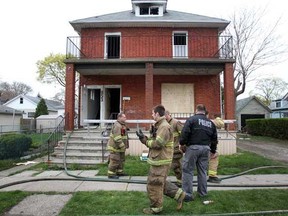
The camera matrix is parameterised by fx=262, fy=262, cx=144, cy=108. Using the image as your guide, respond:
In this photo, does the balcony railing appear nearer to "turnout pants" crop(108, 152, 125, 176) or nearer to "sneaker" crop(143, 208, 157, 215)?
"turnout pants" crop(108, 152, 125, 176)

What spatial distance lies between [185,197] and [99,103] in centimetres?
1228

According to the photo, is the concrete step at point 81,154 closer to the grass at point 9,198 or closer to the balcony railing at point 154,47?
the grass at point 9,198

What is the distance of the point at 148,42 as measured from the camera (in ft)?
50.4

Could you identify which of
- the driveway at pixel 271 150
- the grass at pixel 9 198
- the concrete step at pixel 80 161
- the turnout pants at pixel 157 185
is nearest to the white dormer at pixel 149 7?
the driveway at pixel 271 150

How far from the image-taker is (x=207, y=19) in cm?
1546

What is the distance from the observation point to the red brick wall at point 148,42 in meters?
15.4

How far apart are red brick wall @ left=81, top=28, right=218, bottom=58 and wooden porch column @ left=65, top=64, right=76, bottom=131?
110 inches

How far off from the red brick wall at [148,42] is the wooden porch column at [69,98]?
9.15ft

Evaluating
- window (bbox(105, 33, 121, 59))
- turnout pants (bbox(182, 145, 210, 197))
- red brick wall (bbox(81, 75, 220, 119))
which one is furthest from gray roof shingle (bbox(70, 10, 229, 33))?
turnout pants (bbox(182, 145, 210, 197))

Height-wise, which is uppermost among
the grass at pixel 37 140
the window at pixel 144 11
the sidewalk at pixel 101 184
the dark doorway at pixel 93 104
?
the window at pixel 144 11

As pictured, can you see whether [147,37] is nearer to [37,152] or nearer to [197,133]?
[37,152]

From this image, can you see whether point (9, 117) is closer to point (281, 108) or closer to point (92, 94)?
point (92, 94)

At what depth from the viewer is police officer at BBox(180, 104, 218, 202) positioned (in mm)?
5391

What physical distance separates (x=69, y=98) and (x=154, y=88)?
5026mm
